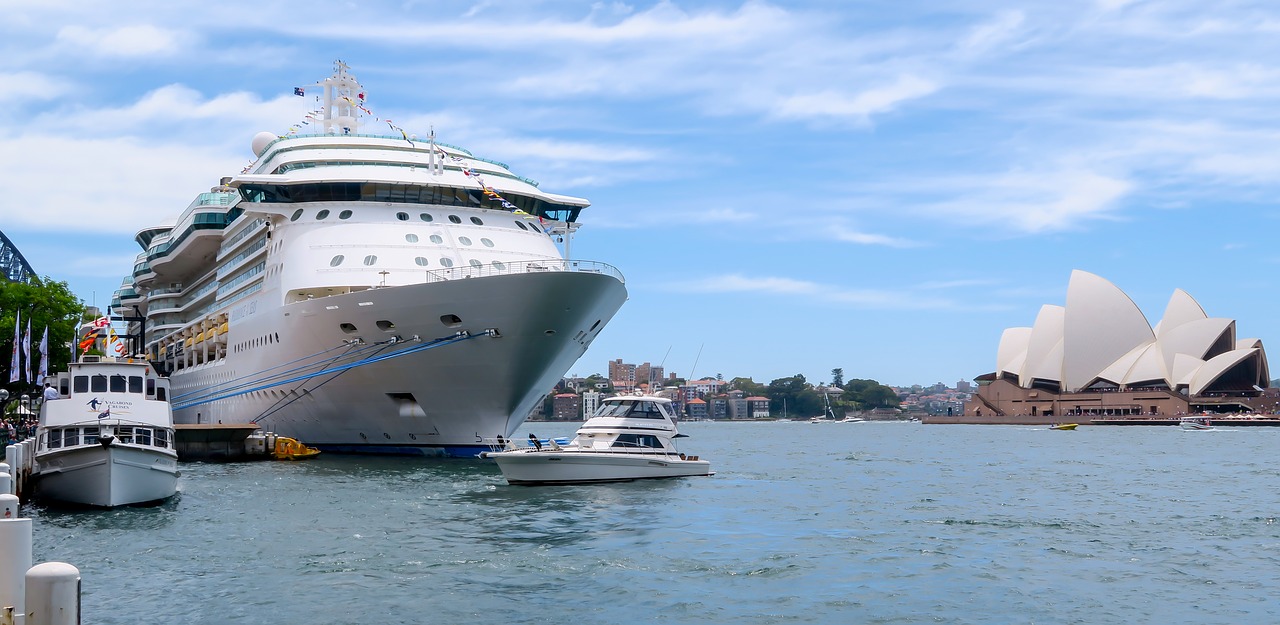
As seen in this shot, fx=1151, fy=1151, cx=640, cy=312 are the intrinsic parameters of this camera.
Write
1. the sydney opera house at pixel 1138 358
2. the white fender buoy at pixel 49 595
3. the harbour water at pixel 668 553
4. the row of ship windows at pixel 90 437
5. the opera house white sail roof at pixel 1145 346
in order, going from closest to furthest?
the white fender buoy at pixel 49 595
the harbour water at pixel 668 553
the row of ship windows at pixel 90 437
the opera house white sail roof at pixel 1145 346
the sydney opera house at pixel 1138 358

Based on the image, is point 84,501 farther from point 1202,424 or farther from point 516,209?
point 1202,424

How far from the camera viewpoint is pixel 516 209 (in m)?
42.7

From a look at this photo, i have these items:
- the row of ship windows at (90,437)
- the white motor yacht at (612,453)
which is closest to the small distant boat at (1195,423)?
the white motor yacht at (612,453)

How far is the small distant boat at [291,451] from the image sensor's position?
4028 centimetres

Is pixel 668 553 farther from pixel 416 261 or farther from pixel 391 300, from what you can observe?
pixel 416 261

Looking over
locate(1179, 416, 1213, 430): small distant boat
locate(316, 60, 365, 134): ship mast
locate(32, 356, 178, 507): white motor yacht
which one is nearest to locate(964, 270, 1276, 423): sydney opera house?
locate(1179, 416, 1213, 430): small distant boat

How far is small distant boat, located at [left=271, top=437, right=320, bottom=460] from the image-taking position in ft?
132

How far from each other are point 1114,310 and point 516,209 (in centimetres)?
9396

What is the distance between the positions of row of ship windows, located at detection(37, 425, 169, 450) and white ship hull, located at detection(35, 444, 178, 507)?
480mm

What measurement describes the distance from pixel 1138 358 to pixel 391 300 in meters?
108

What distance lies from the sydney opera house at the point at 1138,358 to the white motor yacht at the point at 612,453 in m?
95.7

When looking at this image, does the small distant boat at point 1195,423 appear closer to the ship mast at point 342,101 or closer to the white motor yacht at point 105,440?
the ship mast at point 342,101

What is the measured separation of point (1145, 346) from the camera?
404 feet

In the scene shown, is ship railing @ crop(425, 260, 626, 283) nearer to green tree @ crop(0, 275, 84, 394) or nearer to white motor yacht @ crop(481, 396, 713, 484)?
white motor yacht @ crop(481, 396, 713, 484)
